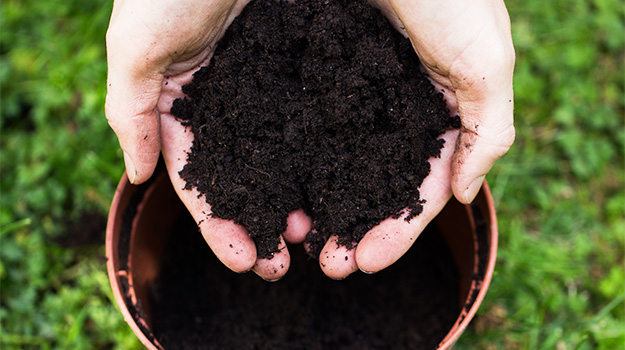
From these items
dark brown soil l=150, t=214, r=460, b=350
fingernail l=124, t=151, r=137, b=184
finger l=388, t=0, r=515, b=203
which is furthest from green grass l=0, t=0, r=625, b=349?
finger l=388, t=0, r=515, b=203

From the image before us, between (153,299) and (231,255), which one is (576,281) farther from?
(153,299)

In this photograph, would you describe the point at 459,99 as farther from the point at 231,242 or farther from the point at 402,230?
the point at 231,242

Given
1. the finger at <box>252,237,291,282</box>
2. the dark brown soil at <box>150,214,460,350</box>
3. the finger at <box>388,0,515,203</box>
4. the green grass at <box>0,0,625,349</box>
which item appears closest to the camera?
the finger at <box>388,0,515,203</box>

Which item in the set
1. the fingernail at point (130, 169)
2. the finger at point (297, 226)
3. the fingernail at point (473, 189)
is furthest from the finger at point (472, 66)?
the fingernail at point (130, 169)

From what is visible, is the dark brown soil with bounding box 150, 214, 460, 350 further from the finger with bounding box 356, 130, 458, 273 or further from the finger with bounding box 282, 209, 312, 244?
the finger with bounding box 356, 130, 458, 273

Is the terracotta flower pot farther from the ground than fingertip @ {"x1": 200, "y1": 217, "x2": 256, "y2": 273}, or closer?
closer

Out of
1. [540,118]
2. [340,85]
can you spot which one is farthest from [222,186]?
[540,118]
